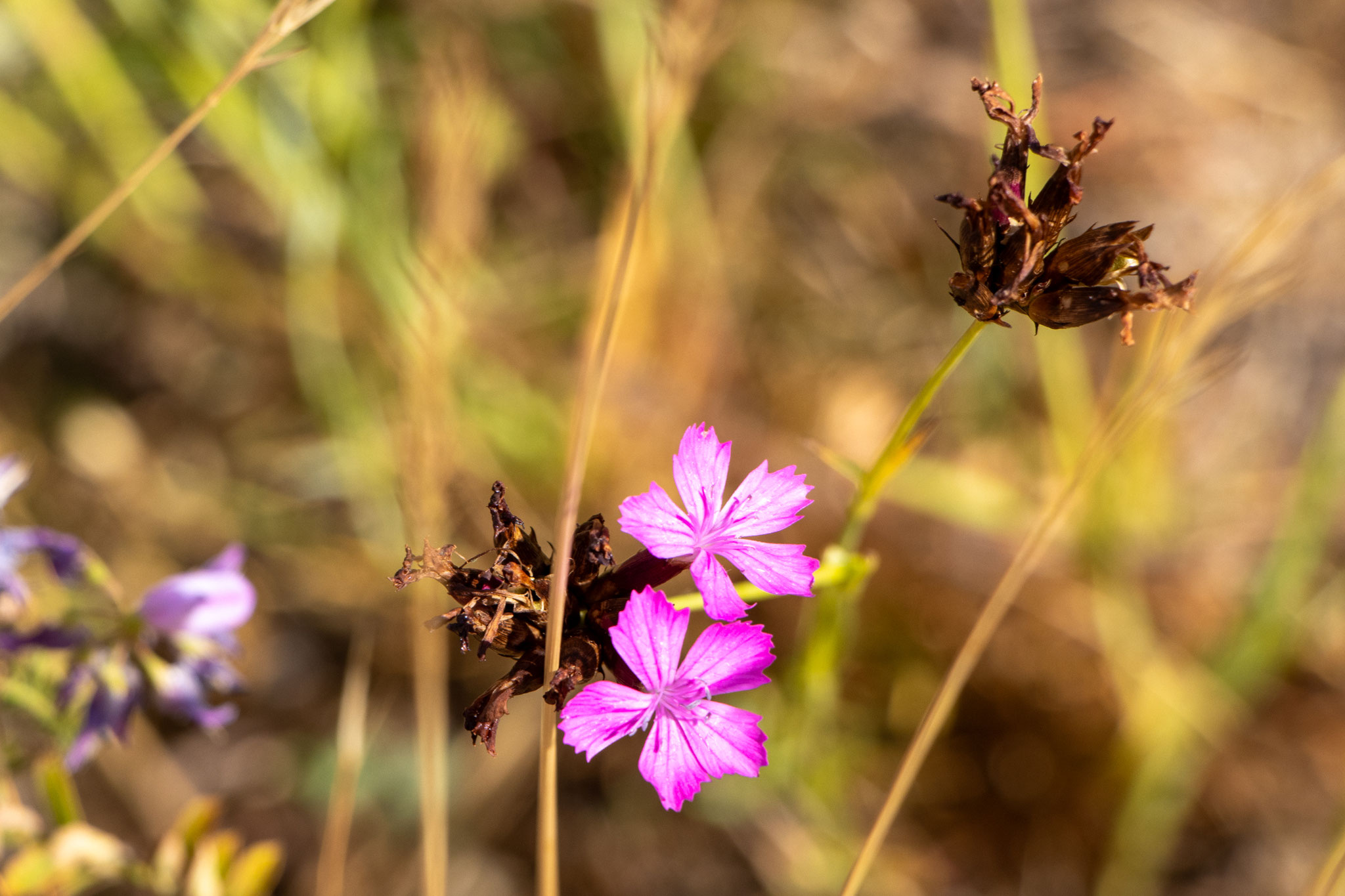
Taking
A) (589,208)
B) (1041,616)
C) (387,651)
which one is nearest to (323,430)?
(387,651)

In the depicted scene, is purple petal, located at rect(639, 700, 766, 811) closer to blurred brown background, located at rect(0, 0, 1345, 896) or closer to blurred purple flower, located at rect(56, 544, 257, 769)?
blurred purple flower, located at rect(56, 544, 257, 769)

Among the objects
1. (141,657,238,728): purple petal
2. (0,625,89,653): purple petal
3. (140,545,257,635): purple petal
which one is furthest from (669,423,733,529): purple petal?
(0,625,89,653): purple petal

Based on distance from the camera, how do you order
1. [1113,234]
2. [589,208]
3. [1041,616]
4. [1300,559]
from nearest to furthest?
1. [1113,234]
2. [1300,559]
3. [1041,616]
4. [589,208]

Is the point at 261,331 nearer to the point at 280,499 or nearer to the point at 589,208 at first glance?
the point at 280,499

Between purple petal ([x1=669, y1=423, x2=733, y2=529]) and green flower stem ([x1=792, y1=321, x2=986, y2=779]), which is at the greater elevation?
green flower stem ([x1=792, y1=321, x2=986, y2=779])

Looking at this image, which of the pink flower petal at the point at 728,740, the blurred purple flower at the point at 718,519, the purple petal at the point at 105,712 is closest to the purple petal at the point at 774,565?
the blurred purple flower at the point at 718,519

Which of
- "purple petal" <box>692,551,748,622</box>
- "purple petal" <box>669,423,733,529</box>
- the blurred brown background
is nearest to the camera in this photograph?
"purple petal" <box>692,551,748,622</box>
